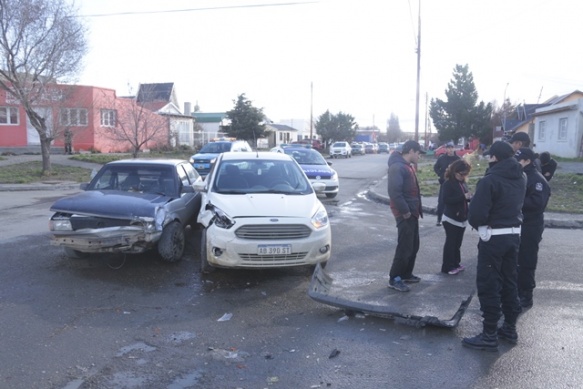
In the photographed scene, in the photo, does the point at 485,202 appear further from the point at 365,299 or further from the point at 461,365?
the point at 365,299

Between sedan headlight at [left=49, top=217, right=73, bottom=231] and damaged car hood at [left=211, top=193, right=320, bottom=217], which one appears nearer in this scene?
A: damaged car hood at [left=211, top=193, right=320, bottom=217]

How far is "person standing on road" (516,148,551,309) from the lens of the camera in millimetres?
5812

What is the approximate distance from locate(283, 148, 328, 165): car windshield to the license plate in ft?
36.1

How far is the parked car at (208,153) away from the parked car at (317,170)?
345cm

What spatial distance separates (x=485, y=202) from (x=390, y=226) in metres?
6.83

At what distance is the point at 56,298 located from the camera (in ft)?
19.7

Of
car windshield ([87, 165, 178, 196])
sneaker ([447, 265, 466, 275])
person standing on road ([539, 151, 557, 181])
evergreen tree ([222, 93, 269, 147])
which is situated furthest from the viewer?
evergreen tree ([222, 93, 269, 147])

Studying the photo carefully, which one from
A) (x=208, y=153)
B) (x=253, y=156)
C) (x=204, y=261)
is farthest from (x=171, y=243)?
(x=208, y=153)

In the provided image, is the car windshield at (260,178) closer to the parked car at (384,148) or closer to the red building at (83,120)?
the red building at (83,120)

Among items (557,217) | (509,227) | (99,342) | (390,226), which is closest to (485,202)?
(509,227)

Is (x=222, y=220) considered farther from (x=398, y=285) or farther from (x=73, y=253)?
(x=73, y=253)

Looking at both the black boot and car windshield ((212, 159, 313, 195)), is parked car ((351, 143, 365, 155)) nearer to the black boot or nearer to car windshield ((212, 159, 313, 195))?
car windshield ((212, 159, 313, 195))

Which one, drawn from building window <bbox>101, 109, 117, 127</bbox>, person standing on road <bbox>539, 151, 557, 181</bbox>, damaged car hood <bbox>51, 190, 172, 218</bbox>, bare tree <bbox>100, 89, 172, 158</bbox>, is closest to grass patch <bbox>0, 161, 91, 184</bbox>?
bare tree <bbox>100, 89, 172, 158</bbox>

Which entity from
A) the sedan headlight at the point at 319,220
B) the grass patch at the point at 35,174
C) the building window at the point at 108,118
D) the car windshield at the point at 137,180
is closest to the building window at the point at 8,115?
the building window at the point at 108,118
